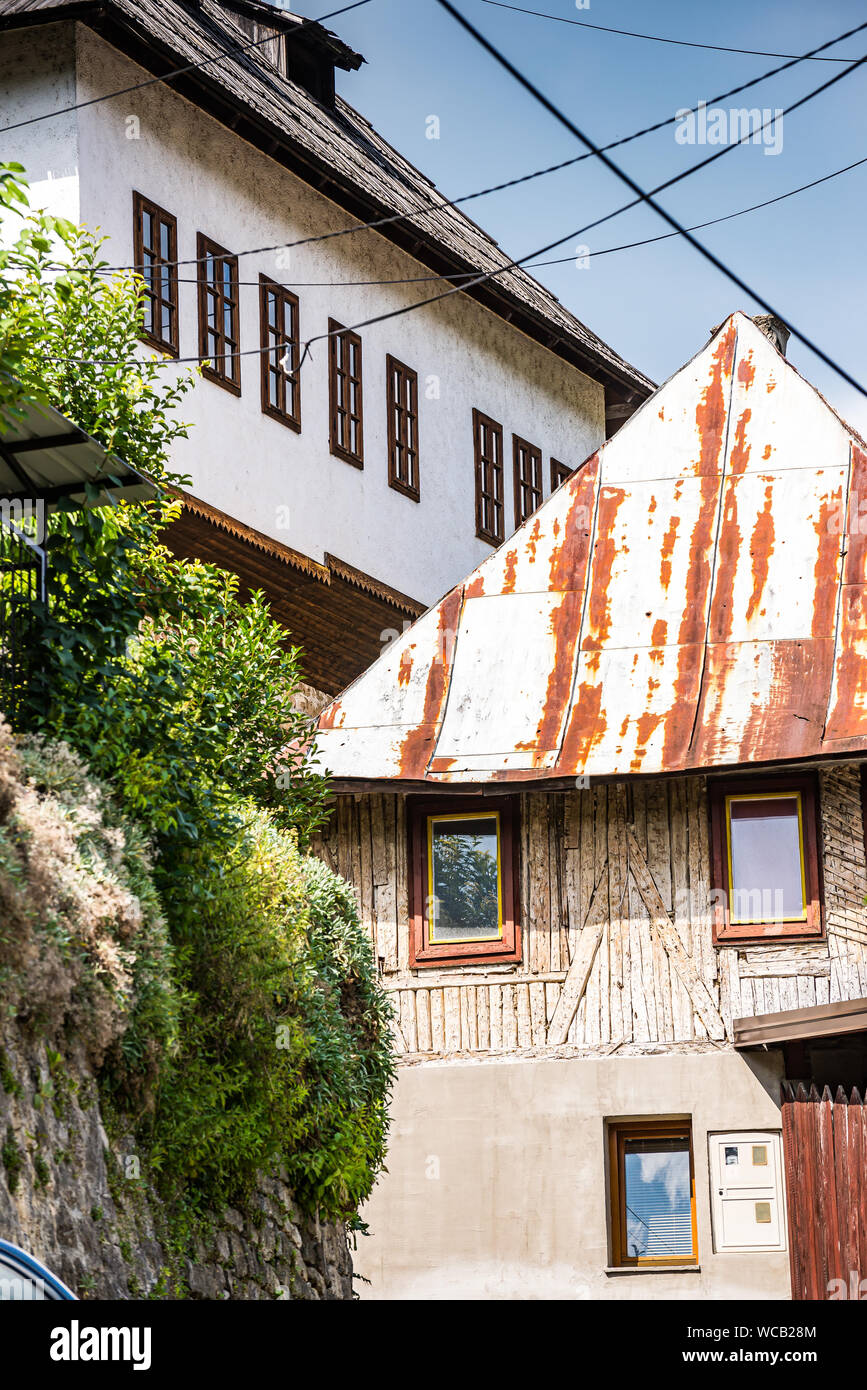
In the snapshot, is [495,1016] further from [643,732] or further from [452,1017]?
[643,732]

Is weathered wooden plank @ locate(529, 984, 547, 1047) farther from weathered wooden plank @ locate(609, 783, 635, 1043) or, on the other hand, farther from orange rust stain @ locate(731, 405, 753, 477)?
orange rust stain @ locate(731, 405, 753, 477)

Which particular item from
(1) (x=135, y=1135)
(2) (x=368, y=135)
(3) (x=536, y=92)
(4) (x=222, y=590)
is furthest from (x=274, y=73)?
(1) (x=135, y=1135)

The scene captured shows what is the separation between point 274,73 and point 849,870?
13207 millimetres

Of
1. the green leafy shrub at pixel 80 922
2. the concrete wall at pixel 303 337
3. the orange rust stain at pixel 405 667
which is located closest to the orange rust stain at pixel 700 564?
the orange rust stain at pixel 405 667

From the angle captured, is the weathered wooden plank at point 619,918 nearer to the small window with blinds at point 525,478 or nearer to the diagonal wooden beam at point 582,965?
the diagonal wooden beam at point 582,965

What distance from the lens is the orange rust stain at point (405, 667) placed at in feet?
65.7

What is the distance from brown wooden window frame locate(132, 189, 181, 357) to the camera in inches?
763

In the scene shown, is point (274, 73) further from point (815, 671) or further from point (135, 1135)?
point (135, 1135)

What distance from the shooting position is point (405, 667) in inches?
794

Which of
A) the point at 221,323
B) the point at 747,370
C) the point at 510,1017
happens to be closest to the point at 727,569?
the point at 747,370

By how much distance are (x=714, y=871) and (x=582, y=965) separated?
1.49 meters

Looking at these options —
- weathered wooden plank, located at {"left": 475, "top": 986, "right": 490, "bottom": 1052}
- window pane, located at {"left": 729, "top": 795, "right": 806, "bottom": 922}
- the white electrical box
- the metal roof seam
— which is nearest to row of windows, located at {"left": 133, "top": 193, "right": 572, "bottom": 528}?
the metal roof seam

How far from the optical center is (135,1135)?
36.8 ft

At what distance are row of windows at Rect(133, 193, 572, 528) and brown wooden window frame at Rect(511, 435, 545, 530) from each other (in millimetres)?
50
